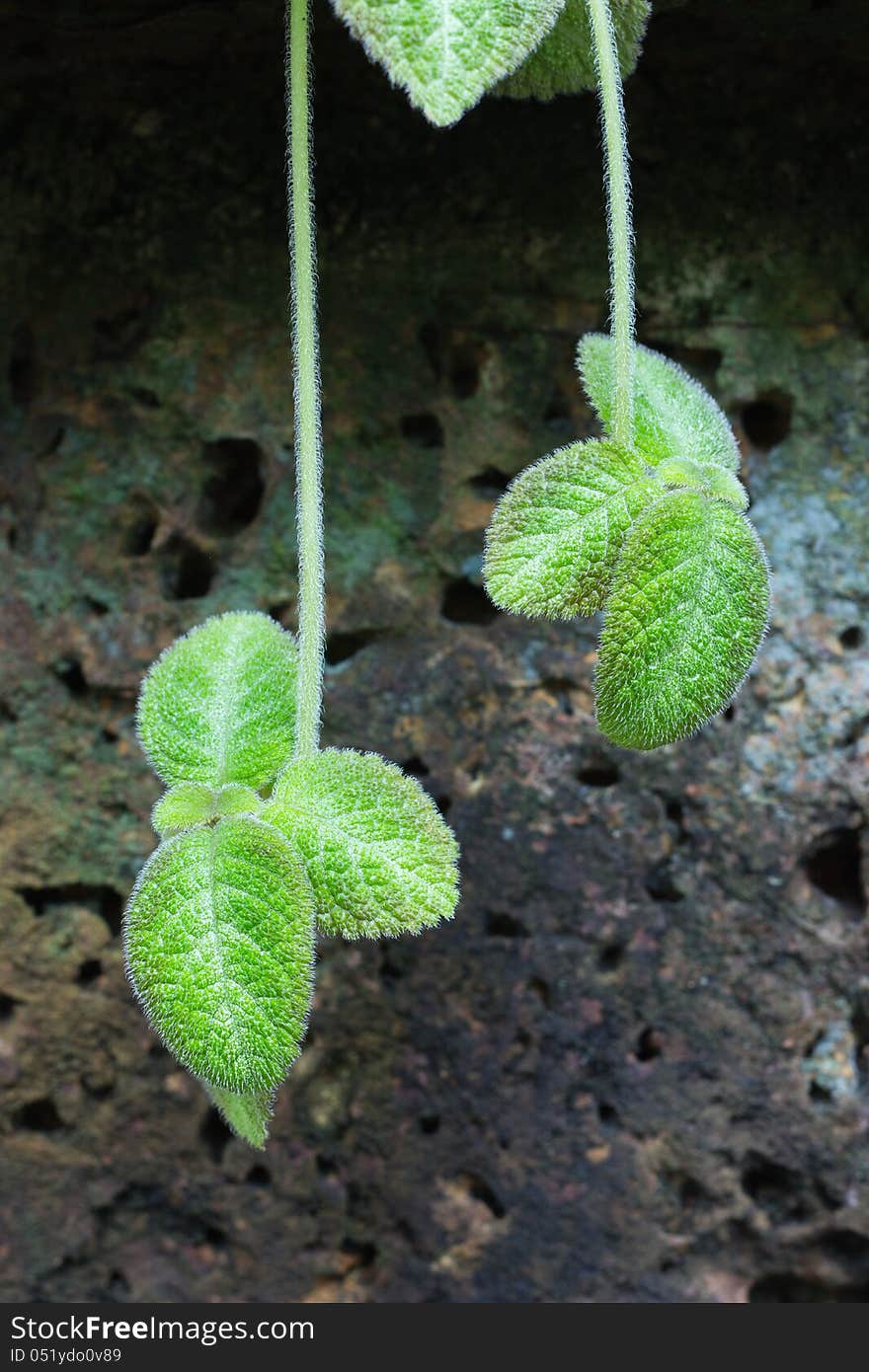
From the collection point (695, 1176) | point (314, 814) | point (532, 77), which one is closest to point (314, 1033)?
point (695, 1176)

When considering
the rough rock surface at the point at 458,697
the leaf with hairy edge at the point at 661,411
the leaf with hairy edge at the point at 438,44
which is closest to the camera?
the leaf with hairy edge at the point at 438,44

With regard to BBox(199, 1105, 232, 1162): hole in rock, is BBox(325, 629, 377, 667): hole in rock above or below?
above

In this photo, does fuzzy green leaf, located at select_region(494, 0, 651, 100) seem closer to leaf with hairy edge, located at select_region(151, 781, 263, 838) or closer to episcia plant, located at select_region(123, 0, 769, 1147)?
episcia plant, located at select_region(123, 0, 769, 1147)

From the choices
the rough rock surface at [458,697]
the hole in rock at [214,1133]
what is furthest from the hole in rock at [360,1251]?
→ the hole in rock at [214,1133]

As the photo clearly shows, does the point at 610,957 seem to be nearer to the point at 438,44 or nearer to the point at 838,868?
the point at 838,868

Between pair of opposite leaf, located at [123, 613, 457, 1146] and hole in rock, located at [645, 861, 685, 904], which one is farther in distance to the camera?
hole in rock, located at [645, 861, 685, 904]

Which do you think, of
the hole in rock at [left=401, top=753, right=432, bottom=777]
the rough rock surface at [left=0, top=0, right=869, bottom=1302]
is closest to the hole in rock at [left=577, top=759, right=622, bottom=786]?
the rough rock surface at [left=0, top=0, right=869, bottom=1302]

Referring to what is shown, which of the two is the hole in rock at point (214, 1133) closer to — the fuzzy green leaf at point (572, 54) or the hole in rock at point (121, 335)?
the hole in rock at point (121, 335)
